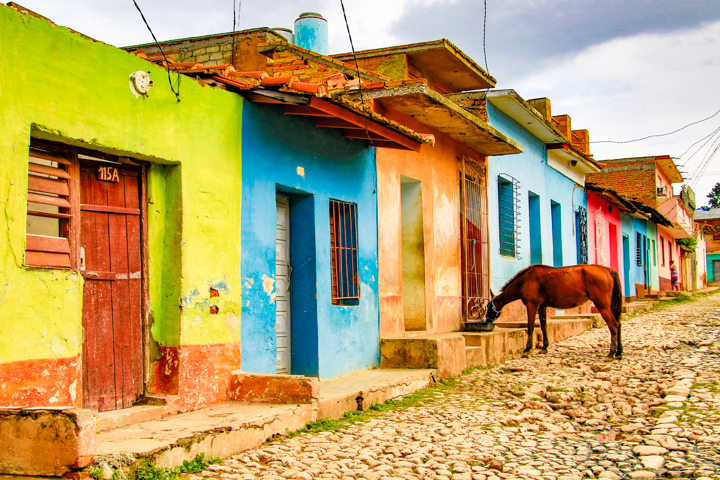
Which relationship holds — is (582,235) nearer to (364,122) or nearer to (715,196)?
(364,122)

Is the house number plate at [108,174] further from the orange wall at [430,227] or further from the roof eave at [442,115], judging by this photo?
the orange wall at [430,227]

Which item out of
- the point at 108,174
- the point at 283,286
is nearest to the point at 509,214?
the point at 283,286

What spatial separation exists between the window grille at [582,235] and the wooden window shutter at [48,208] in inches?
677

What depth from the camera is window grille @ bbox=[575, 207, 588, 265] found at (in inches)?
780

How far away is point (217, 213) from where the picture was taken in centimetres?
607

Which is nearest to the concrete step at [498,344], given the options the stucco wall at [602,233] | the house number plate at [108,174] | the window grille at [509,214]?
the window grille at [509,214]

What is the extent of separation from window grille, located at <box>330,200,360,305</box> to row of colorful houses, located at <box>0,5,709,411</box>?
0.02m

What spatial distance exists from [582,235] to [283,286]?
14570mm

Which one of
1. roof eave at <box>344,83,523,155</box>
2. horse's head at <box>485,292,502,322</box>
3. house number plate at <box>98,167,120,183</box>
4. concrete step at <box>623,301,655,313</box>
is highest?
roof eave at <box>344,83,523,155</box>

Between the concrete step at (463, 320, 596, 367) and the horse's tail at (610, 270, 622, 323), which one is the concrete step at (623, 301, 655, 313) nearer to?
the concrete step at (463, 320, 596, 367)

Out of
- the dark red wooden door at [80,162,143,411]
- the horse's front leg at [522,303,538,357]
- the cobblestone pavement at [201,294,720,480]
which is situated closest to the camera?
the cobblestone pavement at [201,294,720,480]

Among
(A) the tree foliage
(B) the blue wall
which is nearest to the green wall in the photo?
(B) the blue wall

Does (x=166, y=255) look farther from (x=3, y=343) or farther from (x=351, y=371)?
(x=351, y=371)

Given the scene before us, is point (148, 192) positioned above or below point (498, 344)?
above
